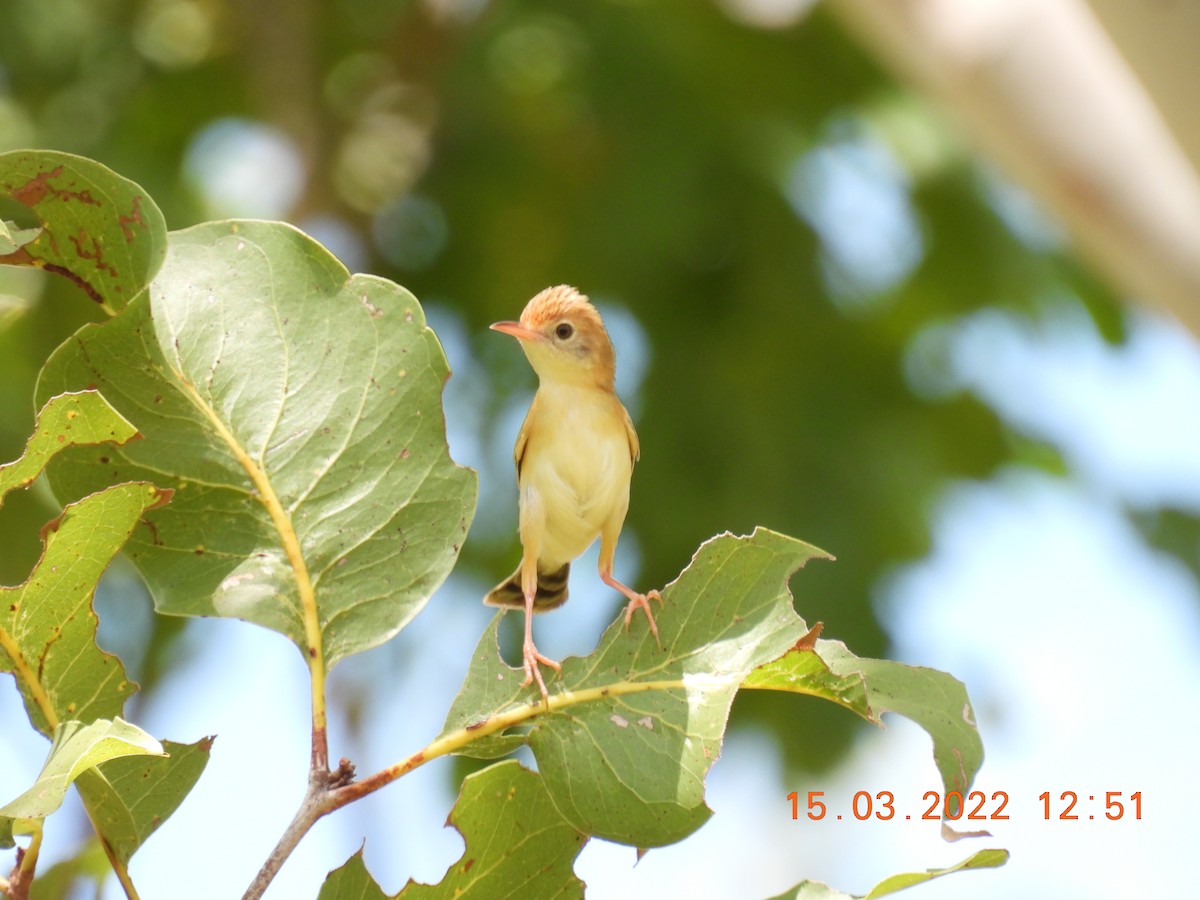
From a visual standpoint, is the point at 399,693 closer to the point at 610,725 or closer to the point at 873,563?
the point at 873,563

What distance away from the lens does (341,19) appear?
692cm

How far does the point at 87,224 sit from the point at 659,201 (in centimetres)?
495

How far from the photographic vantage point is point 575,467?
1.53 m

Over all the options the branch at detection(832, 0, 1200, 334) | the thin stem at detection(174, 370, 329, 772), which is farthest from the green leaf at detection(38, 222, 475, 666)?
the branch at detection(832, 0, 1200, 334)

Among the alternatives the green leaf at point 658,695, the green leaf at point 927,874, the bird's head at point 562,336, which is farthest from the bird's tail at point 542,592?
the green leaf at point 927,874

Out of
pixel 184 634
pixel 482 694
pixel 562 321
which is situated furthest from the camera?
pixel 184 634

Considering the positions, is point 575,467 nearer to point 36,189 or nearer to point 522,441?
point 522,441

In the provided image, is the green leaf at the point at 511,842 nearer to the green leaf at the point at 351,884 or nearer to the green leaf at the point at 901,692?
the green leaf at the point at 351,884

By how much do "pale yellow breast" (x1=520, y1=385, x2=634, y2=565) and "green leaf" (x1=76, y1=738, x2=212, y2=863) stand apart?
0.50 meters

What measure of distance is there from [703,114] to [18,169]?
5.35 m

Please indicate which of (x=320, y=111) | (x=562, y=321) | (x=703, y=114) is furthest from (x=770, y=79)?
(x=562, y=321)

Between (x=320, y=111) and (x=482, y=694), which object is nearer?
(x=482, y=694)

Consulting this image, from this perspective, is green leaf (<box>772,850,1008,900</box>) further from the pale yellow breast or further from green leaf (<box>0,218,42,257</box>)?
green leaf (<box>0,218,42,257</box>)

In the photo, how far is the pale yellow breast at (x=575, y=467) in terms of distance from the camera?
4.96 ft
